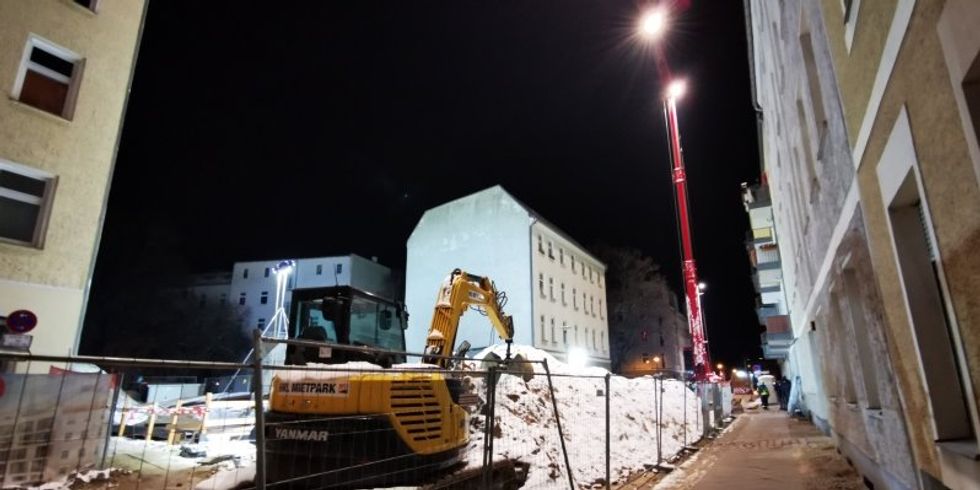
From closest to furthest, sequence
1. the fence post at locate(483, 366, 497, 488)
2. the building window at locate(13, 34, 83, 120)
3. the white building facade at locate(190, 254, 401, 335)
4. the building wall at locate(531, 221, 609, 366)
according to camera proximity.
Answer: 1. the fence post at locate(483, 366, 497, 488)
2. the building window at locate(13, 34, 83, 120)
3. the building wall at locate(531, 221, 609, 366)
4. the white building facade at locate(190, 254, 401, 335)

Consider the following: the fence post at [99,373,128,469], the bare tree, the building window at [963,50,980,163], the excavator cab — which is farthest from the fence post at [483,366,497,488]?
the bare tree

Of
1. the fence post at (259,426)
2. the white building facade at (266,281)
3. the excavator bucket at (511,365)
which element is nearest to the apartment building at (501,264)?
the excavator bucket at (511,365)

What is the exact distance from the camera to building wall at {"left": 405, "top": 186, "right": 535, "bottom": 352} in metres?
31.4

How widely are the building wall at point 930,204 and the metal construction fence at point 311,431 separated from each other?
358 centimetres

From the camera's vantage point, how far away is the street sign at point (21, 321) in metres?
8.59

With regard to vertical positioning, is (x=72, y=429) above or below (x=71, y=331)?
below

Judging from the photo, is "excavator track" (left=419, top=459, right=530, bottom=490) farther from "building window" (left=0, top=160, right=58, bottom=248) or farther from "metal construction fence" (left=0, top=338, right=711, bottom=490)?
"building window" (left=0, top=160, right=58, bottom=248)

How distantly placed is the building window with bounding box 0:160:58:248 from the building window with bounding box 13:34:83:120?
1429 millimetres

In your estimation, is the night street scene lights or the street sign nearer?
the street sign

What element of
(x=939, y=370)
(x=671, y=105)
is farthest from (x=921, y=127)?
(x=671, y=105)

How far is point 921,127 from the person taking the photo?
3197 mm

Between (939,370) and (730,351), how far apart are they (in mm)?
121549

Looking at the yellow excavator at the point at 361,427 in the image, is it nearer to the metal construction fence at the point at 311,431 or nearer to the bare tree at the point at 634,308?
the metal construction fence at the point at 311,431

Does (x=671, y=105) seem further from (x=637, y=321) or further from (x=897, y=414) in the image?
(x=897, y=414)
